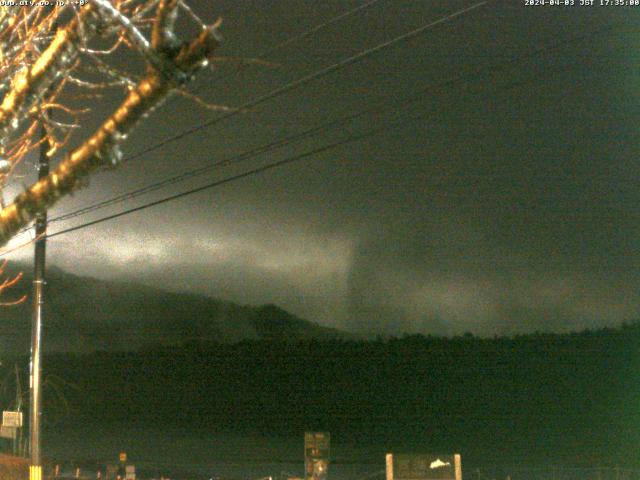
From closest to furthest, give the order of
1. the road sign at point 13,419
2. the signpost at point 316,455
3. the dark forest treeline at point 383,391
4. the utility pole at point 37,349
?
1. the utility pole at point 37,349
2. the signpost at point 316,455
3. the road sign at point 13,419
4. the dark forest treeline at point 383,391

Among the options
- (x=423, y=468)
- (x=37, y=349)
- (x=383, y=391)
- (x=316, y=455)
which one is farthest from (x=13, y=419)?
(x=383, y=391)

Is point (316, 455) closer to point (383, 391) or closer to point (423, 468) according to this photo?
point (423, 468)

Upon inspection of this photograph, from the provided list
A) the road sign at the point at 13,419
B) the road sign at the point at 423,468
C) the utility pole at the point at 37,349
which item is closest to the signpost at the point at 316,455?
the road sign at the point at 423,468

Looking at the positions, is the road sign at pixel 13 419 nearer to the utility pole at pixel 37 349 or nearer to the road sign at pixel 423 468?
the utility pole at pixel 37 349

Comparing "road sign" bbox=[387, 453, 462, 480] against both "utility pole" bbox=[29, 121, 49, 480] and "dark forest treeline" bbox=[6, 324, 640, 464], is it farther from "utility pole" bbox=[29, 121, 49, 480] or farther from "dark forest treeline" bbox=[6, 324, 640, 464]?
"dark forest treeline" bbox=[6, 324, 640, 464]

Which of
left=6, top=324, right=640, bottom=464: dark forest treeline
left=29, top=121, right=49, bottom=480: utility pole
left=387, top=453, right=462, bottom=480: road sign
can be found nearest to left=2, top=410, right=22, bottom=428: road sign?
left=29, top=121, right=49, bottom=480: utility pole

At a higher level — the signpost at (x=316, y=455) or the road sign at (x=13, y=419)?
the road sign at (x=13, y=419)

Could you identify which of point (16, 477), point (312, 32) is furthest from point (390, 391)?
point (312, 32)
